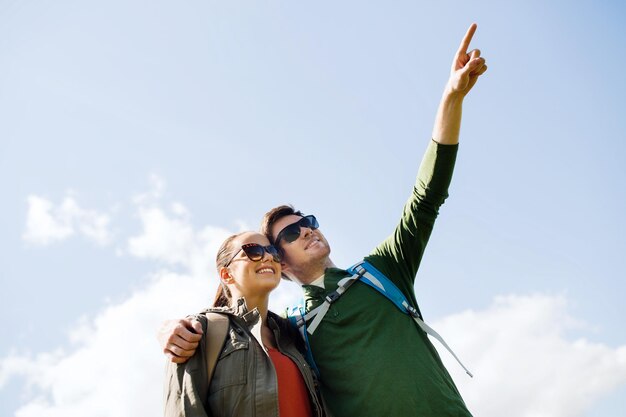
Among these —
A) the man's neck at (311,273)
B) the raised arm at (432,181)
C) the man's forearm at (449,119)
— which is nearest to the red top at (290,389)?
the man's neck at (311,273)

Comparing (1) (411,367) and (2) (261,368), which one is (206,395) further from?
(1) (411,367)

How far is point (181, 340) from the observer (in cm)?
446

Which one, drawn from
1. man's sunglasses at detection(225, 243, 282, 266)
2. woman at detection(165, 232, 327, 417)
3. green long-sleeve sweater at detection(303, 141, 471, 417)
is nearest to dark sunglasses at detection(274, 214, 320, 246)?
green long-sleeve sweater at detection(303, 141, 471, 417)

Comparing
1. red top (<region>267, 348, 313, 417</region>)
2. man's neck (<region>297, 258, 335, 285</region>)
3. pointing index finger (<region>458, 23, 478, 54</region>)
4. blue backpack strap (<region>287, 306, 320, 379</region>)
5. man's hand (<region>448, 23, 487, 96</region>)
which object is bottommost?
red top (<region>267, 348, 313, 417</region>)

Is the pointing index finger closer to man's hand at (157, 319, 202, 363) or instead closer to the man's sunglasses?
the man's sunglasses

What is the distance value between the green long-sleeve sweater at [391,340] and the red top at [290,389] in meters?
0.57

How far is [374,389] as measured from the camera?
525 cm

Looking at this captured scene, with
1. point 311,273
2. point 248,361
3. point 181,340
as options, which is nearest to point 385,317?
point 311,273

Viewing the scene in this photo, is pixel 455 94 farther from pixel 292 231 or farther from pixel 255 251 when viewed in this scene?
pixel 255 251

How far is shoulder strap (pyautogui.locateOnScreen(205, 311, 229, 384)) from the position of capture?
460 cm

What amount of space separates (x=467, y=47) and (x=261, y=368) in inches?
166

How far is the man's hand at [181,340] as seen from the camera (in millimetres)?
4426

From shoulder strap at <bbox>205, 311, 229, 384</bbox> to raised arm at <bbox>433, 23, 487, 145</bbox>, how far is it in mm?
3172

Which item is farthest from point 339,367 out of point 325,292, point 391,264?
point 391,264
